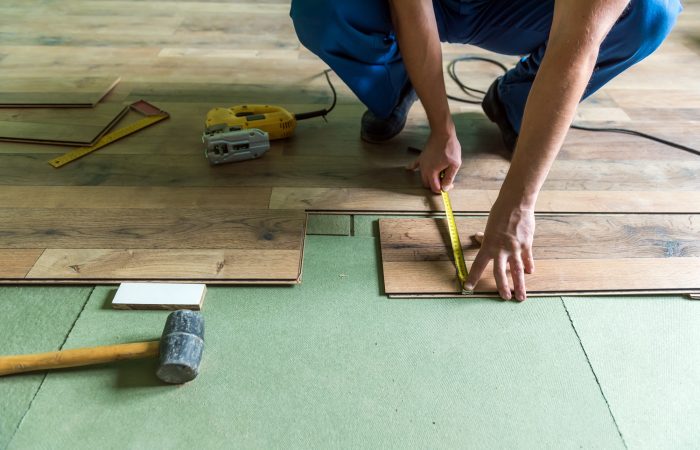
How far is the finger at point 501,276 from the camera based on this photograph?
133 cm

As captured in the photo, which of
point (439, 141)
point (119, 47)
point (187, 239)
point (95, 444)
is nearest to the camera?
point (95, 444)

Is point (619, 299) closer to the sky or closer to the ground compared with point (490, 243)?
closer to the ground

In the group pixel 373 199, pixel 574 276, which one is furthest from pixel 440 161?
pixel 574 276

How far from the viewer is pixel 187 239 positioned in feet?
4.98

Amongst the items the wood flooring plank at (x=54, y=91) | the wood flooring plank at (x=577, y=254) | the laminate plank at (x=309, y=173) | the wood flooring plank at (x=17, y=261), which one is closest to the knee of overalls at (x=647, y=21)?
the laminate plank at (x=309, y=173)

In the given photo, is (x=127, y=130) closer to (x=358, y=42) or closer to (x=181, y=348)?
(x=358, y=42)

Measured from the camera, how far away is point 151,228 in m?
1.55

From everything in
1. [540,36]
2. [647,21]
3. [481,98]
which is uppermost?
[647,21]

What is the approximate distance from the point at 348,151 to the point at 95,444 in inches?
52.5

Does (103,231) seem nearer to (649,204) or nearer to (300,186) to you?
(300,186)

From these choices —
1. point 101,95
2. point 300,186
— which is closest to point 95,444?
point 300,186

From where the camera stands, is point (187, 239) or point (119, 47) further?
point (119, 47)

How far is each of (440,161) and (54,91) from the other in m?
1.84

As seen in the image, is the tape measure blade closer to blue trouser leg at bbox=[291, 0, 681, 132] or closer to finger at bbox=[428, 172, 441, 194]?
finger at bbox=[428, 172, 441, 194]
